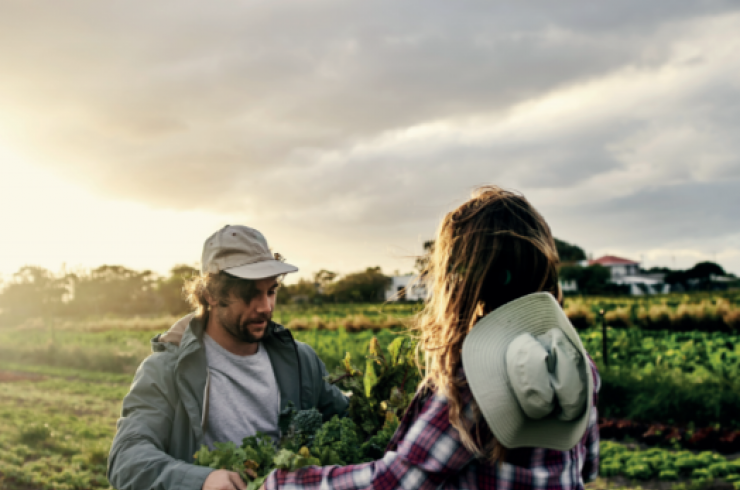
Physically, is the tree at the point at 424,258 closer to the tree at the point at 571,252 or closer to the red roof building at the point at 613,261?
the tree at the point at 571,252

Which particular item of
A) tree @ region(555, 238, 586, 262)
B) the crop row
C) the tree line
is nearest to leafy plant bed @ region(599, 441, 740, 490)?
the crop row

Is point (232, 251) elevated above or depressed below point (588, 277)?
→ below

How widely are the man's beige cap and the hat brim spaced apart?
1118 millimetres

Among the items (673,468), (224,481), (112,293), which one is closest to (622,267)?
(112,293)

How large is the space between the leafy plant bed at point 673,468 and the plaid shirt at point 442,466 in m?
5.80

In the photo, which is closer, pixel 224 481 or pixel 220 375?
pixel 224 481

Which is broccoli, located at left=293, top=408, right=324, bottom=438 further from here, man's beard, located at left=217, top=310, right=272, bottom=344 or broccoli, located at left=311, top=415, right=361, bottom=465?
man's beard, located at left=217, top=310, right=272, bottom=344

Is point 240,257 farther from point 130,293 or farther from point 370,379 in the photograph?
point 130,293

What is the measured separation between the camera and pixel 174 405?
7.25 ft

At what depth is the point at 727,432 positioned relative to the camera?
26.0ft

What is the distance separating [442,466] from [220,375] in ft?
4.22

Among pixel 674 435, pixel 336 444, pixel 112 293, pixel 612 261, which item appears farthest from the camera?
pixel 612 261

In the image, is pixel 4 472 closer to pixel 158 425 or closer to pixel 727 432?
pixel 158 425

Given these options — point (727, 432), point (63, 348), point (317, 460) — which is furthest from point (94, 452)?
point (63, 348)
